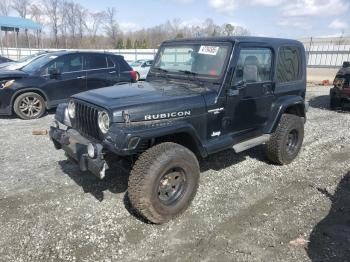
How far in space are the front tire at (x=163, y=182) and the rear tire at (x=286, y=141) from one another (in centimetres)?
187

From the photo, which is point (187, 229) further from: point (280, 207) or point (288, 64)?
point (288, 64)

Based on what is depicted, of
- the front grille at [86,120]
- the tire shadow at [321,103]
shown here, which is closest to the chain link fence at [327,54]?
the tire shadow at [321,103]

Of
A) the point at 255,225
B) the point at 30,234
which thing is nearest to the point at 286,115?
the point at 255,225

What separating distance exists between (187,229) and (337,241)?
1.54m

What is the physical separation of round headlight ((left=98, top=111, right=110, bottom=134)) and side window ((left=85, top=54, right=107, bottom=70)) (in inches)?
225

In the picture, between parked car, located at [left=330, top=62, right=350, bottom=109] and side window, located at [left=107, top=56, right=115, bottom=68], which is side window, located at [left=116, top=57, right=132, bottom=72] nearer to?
side window, located at [left=107, top=56, right=115, bottom=68]

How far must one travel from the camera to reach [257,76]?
4.62 meters

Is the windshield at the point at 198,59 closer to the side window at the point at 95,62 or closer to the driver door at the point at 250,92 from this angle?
the driver door at the point at 250,92

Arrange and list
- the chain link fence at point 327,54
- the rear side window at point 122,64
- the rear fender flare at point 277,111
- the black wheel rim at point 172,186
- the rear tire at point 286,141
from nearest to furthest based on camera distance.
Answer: the black wheel rim at point 172,186 < the rear fender flare at point 277,111 < the rear tire at point 286,141 < the rear side window at point 122,64 < the chain link fence at point 327,54

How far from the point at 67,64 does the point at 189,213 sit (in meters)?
6.18

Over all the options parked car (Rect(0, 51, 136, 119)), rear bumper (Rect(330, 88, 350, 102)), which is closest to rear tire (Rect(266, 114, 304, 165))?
rear bumper (Rect(330, 88, 350, 102))

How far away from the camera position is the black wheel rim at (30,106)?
820 centimetres

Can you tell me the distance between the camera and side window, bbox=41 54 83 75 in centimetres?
842

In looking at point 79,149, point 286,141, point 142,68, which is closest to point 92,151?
point 79,149
